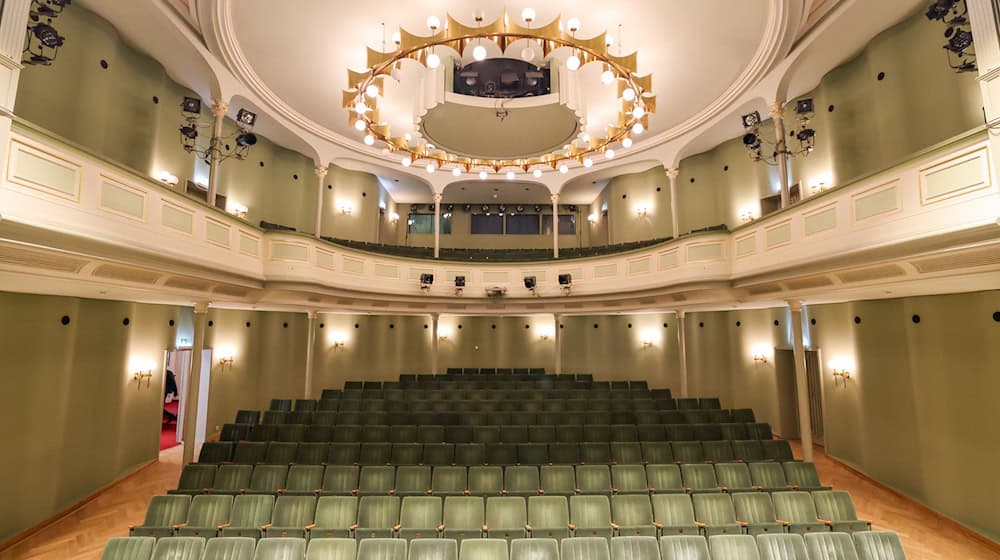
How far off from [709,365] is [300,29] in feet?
37.5

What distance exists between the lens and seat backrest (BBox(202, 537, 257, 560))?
378 cm

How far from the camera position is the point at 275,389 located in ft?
36.6

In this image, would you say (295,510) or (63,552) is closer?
(295,510)

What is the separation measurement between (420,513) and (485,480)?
100cm

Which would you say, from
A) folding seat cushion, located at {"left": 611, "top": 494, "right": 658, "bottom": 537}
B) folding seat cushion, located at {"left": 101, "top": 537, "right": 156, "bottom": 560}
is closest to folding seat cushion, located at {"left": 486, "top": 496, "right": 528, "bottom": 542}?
folding seat cushion, located at {"left": 611, "top": 494, "right": 658, "bottom": 537}

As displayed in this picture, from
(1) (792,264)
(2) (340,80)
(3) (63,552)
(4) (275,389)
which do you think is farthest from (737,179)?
(3) (63,552)

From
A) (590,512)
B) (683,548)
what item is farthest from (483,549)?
(683,548)

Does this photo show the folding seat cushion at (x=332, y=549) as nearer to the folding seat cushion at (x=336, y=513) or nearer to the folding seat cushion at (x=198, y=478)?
the folding seat cushion at (x=336, y=513)

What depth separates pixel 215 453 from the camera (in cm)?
634

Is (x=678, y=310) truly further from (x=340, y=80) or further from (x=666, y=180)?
(x=340, y=80)

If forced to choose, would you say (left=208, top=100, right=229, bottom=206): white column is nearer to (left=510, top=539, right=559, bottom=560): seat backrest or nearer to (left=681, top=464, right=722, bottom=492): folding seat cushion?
(left=510, top=539, right=559, bottom=560): seat backrest

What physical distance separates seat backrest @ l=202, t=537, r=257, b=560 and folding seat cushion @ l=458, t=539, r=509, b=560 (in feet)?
5.90

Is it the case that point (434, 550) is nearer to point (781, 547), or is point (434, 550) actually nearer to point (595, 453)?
point (781, 547)

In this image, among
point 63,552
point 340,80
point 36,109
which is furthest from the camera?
point 340,80
